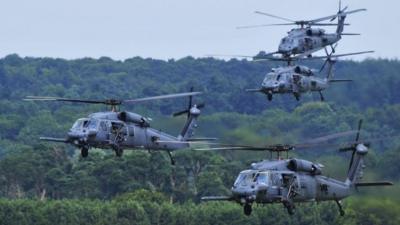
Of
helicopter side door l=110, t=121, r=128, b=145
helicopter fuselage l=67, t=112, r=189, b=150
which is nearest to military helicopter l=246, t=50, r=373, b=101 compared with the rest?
helicopter fuselage l=67, t=112, r=189, b=150

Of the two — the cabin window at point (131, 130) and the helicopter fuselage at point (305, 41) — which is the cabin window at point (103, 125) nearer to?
the cabin window at point (131, 130)

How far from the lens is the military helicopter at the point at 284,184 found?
75.4 metres

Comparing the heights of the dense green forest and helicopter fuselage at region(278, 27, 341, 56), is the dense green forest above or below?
below

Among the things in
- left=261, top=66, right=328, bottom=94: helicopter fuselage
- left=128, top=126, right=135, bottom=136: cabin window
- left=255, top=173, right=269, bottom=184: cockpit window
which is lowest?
left=255, top=173, right=269, bottom=184: cockpit window

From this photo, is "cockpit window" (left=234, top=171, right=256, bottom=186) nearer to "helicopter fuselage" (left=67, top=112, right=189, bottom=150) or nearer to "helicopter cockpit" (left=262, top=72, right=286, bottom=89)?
"helicopter fuselage" (left=67, top=112, right=189, bottom=150)

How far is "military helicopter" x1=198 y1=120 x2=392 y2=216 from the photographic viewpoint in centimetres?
7544

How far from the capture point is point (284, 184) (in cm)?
7688

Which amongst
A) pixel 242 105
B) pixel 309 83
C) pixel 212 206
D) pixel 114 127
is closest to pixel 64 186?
pixel 212 206

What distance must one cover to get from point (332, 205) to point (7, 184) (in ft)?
123

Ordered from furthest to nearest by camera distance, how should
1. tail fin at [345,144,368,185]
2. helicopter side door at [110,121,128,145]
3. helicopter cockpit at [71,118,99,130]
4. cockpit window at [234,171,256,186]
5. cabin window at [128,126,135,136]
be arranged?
cabin window at [128,126,135,136] → tail fin at [345,144,368,185] → helicopter side door at [110,121,128,145] → helicopter cockpit at [71,118,99,130] → cockpit window at [234,171,256,186]

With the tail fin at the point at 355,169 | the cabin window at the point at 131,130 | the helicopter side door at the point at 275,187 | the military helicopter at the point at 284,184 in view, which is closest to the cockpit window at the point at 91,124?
the cabin window at the point at 131,130

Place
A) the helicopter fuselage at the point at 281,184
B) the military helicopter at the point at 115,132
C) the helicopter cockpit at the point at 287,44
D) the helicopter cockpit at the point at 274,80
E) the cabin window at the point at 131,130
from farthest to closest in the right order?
1. the helicopter cockpit at the point at 287,44
2. the helicopter cockpit at the point at 274,80
3. the cabin window at the point at 131,130
4. the military helicopter at the point at 115,132
5. the helicopter fuselage at the point at 281,184

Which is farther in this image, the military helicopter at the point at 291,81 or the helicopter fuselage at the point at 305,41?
the helicopter fuselage at the point at 305,41

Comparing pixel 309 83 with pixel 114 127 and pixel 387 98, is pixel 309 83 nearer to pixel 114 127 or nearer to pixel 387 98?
pixel 114 127
